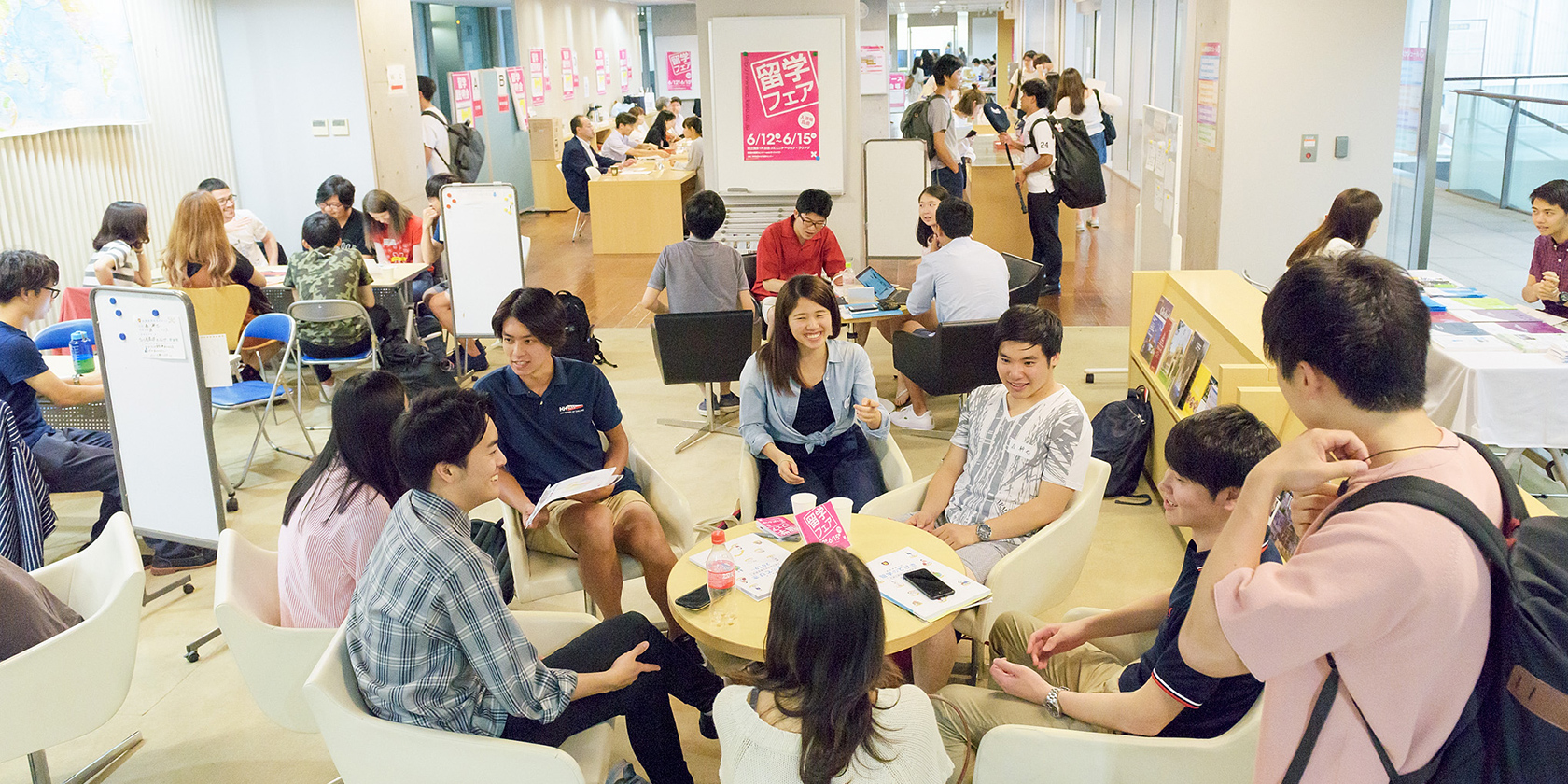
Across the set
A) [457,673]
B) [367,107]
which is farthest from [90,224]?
[457,673]

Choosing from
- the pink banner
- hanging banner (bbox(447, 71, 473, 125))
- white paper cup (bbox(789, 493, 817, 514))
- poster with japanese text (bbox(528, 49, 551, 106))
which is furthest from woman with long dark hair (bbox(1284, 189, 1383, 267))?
the pink banner

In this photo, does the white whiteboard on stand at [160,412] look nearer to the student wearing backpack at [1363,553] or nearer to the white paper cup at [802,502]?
the white paper cup at [802,502]

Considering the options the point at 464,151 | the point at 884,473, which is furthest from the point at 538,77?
the point at 884,473

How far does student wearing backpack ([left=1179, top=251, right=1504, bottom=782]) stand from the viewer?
4.43ft

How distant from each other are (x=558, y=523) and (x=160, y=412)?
5.23 feet

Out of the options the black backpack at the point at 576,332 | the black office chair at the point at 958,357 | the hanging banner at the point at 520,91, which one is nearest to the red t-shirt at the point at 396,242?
the black backpack at the point at 576,332

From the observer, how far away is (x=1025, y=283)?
575 cm

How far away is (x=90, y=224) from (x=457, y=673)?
6.06 meters

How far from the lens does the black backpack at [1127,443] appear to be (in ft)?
15.6

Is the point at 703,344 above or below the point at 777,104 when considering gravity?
below

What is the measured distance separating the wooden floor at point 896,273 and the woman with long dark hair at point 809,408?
162 inches

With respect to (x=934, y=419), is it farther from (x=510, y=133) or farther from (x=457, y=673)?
(x=510, y=133)

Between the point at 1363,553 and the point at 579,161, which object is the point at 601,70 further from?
the point at 1363,553

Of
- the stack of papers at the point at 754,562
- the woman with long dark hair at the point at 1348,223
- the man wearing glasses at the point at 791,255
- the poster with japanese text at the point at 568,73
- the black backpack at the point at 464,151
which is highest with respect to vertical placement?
the poster with japanese text at the point at 568,73
